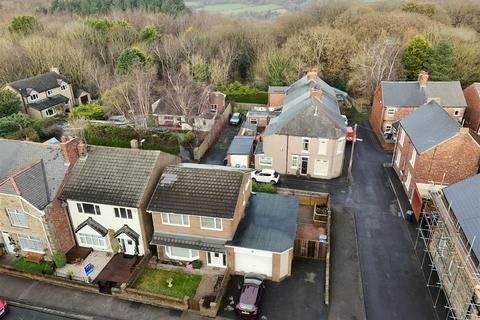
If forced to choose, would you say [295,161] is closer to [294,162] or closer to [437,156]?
[294,162]

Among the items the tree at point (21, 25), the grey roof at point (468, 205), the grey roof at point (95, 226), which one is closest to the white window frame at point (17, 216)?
the grey roof at point (95, 226)

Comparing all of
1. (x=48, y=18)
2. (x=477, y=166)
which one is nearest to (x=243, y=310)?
(x=477, y=166)

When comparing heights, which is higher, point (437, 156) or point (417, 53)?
point (417, 53)

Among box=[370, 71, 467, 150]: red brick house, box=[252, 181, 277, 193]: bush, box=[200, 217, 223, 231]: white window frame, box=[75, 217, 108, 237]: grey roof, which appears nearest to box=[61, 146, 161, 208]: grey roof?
box=[75, 217, 108, 237]: grey roof

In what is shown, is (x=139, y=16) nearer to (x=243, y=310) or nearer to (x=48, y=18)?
(x=48, y=18)

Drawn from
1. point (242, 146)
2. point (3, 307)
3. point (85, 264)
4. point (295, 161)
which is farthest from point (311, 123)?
point (3, 307)

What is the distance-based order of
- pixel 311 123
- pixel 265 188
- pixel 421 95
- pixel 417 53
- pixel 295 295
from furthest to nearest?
pixel 417 53
pixel 421 95
pixel 311 123
pixel 265 188
pixel 295 295
